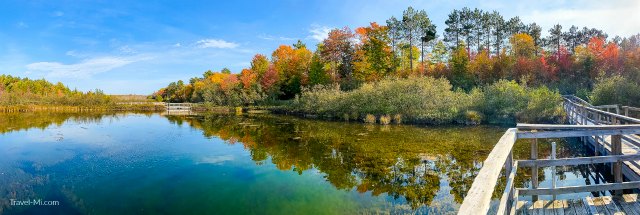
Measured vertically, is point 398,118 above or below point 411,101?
below

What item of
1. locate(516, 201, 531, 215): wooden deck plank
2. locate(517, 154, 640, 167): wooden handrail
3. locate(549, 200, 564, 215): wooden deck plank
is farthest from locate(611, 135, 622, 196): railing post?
locate(516, 201, 531, 215): wooden deck plank

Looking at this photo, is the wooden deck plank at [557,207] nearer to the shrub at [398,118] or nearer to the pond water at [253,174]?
the pond water at [253,174]

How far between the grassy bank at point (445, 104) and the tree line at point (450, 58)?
9488 millimetres

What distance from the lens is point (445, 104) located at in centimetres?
2684

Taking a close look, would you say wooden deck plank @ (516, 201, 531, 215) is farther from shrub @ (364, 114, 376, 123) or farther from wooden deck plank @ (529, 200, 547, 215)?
shrub @ (364, 114, 376, 123)

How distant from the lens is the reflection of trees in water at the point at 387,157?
9.50m

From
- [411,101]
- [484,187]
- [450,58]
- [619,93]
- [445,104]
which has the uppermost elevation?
[450,58]

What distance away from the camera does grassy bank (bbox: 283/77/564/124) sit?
22750 mm

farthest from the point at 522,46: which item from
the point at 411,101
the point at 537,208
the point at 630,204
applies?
the point at 537,208

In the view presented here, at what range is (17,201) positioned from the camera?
26.3ft

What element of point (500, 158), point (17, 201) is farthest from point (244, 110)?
point (500, 158)

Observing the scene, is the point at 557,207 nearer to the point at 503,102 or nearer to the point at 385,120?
the point at 385,120

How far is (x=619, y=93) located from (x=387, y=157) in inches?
634

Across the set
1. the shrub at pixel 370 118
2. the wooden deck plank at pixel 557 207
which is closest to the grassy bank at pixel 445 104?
the shrub at pixel 370 118
